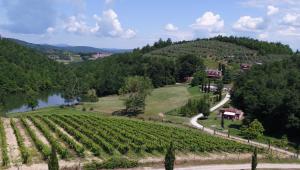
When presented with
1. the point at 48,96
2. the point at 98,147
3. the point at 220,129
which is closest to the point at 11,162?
the point at 98,147

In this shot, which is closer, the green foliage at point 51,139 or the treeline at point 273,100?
the green foliage at point 51,139

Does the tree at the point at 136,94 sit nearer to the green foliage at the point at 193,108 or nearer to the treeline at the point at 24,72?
the green foliage at the point at 193,108

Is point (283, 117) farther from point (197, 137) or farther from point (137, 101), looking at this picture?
point (137, 101)

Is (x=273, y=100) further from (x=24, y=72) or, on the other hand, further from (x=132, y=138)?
(x=24, y=72)

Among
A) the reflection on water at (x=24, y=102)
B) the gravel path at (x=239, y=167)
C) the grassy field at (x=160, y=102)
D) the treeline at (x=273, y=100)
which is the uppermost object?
the treeline at (x=273, y=100)

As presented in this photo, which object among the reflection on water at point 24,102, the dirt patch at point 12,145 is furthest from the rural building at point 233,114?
the reflection on water at point 24,102
